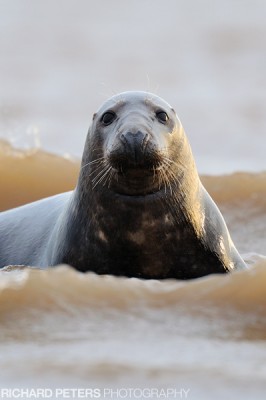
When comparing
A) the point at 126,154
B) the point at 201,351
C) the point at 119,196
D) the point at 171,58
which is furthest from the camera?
the point at 171,58

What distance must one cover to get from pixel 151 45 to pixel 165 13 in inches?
85.2

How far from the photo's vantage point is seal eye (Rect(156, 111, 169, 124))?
7.22 meters

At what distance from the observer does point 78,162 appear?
1198 cm

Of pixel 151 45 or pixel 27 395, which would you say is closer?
pixel 27 395

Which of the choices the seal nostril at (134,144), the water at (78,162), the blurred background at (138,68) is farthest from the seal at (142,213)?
the blurred background at (138,68)

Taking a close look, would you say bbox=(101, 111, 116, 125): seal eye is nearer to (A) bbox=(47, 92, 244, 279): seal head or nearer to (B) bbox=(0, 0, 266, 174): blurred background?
(A) bbox=(47, 92, 244, 279): seal head

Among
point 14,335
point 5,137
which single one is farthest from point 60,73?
point 14,335

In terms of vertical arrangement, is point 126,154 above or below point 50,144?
above

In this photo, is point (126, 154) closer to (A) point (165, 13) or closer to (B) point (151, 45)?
(B) point (151, 45)

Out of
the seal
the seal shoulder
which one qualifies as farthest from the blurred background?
the seal

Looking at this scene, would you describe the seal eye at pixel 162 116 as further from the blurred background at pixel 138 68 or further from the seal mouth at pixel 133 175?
the blurred background at pixel 138 68

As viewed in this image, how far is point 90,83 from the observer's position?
19.2 metres

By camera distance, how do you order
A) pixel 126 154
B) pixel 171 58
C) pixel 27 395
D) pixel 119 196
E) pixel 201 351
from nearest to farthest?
pixel 27 395 → pixel 201 351 → pixel 126 154 → pixel 119 196 → pixel 171 58

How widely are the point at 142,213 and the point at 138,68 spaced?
1291 cm
